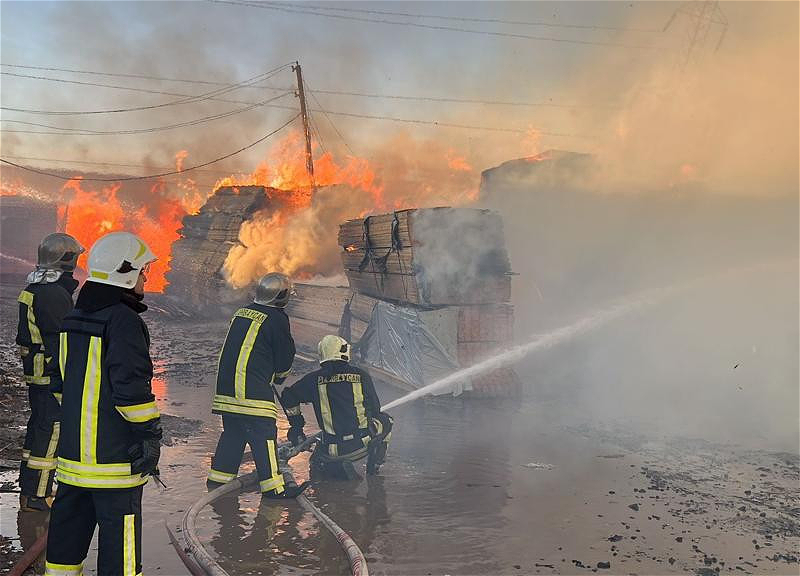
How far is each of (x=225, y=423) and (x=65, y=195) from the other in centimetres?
3966

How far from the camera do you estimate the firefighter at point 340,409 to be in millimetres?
6455

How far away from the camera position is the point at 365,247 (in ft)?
40.1

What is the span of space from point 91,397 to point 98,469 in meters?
0.36

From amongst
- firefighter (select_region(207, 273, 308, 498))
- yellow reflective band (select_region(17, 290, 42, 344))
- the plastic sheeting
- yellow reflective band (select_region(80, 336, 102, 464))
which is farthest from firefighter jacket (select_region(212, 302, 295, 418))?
the plastic sheeting

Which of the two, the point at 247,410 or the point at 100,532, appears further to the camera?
the point at 247,410

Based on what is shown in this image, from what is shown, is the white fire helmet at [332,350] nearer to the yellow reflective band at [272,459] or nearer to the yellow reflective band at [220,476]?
the yellow reflective band at [272,459]

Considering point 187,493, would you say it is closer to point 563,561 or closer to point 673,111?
point 563,561

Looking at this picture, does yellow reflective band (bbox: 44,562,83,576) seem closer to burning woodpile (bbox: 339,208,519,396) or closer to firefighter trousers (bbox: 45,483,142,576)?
firefighter trousers (bbox: 45,483,142,576)

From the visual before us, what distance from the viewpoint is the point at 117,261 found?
3604 mm

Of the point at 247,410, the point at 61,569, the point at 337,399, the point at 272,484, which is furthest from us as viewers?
the point at 337,399

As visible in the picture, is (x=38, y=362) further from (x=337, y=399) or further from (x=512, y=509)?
(x=512, y=509)

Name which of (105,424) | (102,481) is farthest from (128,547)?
(105,424)

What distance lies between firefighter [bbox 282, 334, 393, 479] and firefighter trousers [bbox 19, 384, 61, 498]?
1966mm

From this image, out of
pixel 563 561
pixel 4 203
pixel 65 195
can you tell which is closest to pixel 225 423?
pixel 563 561
